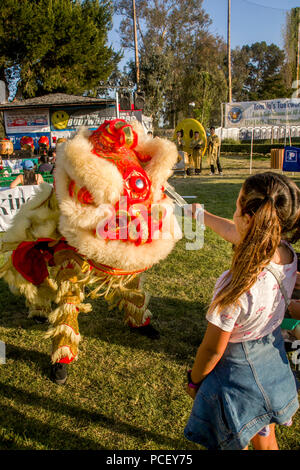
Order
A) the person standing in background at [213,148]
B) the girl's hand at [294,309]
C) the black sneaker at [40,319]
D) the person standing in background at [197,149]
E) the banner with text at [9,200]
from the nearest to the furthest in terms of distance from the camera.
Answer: the girl's hand at [294,309] < the black sneaker at [40,319] < the banner with text at [9,200] < the person standing in background at [213,148] < the person standing in background at [197,149]

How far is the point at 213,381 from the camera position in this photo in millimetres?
1323

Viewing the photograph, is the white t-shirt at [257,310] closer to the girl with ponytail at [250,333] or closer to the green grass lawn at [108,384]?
the girl with ponytail at [250,333]

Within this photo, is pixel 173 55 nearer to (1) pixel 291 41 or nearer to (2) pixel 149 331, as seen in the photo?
(1) pixel 291 41

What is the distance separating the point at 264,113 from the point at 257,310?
12.7 metres

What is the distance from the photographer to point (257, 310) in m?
1.25

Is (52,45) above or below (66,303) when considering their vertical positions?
above

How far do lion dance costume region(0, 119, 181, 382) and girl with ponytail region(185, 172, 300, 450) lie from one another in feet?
2.69

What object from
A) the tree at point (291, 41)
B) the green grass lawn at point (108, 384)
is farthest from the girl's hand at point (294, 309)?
the tree at point (291, 41)

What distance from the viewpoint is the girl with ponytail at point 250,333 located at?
1195 mm

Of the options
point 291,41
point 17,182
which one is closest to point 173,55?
point 291,41

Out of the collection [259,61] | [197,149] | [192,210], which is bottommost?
[192,210]

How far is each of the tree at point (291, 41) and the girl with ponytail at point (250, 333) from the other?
36.2 m

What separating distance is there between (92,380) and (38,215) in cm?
128
